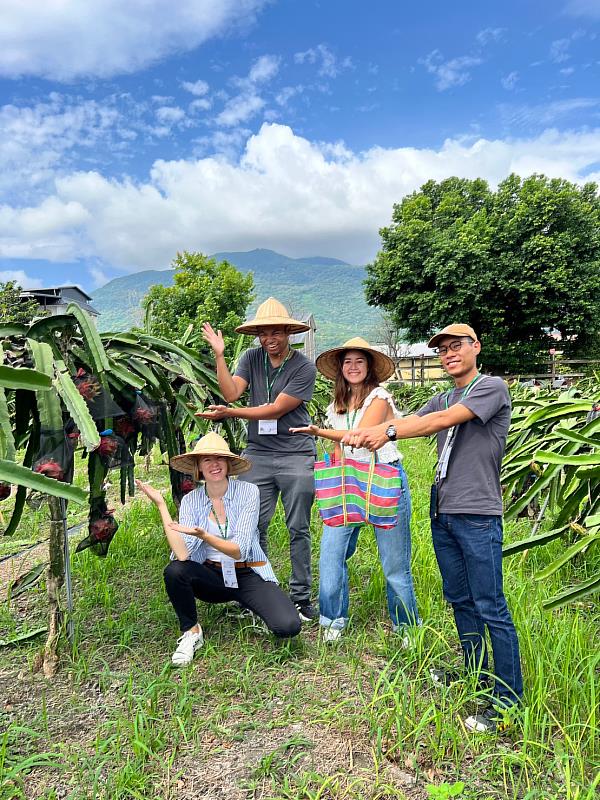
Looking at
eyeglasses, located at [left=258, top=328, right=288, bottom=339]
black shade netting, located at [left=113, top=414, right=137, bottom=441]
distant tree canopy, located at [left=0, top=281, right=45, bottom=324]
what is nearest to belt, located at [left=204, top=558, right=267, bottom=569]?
black shade netting, located at [left=113, top=414, right=137, bottom=441]

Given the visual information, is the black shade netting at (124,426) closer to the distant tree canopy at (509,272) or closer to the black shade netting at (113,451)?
the black shade netting at (113,451)

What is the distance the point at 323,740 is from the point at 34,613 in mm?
1699

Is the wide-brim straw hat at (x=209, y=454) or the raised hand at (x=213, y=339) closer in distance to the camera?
the wide-brim straw hat at (x=209, y=454)

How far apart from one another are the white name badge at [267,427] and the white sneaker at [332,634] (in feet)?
3.02

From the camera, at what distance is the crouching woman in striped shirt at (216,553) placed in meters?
2.27

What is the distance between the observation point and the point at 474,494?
6.04ft

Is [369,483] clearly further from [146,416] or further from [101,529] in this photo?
[101,529]

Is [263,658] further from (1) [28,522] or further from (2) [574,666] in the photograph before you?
(1) [28,522]

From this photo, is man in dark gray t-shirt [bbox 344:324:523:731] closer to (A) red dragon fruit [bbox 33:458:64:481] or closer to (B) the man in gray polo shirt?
(B) the man in gray polo shirt

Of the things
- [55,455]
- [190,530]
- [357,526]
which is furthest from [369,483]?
[55,455]

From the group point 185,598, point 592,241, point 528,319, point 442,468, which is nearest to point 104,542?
point 185,598

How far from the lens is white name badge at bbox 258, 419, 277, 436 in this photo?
2645 mm

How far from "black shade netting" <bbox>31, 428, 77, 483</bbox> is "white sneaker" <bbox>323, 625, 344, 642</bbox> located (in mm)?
1269

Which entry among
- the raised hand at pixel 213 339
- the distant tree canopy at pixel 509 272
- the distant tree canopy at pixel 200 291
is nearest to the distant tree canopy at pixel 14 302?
the distant tree canopy at pixel 200 291
